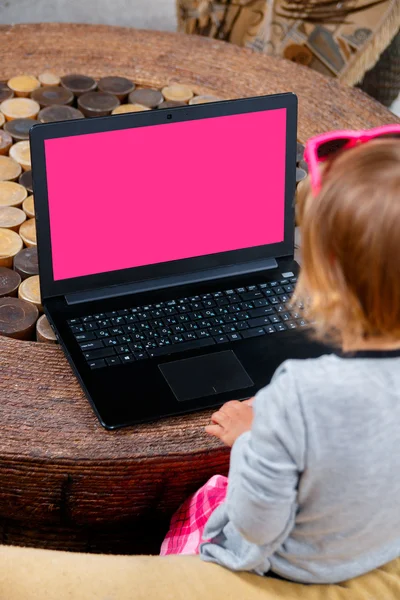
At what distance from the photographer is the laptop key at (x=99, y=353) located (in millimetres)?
879

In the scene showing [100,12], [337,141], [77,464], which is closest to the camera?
[337,141]

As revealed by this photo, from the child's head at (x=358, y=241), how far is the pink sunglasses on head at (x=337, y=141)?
74mm

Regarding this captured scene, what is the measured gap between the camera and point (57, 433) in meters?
0.82

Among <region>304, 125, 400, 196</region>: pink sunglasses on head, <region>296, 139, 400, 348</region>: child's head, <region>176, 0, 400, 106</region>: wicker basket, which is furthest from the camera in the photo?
<region>176, 0, 400, 106</region>: wicker basket

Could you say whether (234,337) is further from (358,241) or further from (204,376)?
(358,241)

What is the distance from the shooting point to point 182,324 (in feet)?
3.06

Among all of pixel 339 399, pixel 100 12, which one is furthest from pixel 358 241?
pixel 100 12

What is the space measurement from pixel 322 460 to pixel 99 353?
13.9 inches

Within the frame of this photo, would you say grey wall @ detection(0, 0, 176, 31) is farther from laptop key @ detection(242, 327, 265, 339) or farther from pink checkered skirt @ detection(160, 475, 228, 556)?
pink checkered skirt @ detection(160, 475, 228, 556)

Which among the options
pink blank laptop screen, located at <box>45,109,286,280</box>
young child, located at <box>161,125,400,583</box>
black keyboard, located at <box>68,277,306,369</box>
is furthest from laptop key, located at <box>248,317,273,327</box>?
young child, located at <box>161,125,400,583</box>

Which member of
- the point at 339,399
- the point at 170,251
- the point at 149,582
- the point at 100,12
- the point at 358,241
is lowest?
the point at 100,12

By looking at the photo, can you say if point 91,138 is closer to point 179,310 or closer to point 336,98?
point 179,310

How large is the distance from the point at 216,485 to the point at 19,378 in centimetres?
24

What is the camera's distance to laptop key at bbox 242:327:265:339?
3.06 feet
